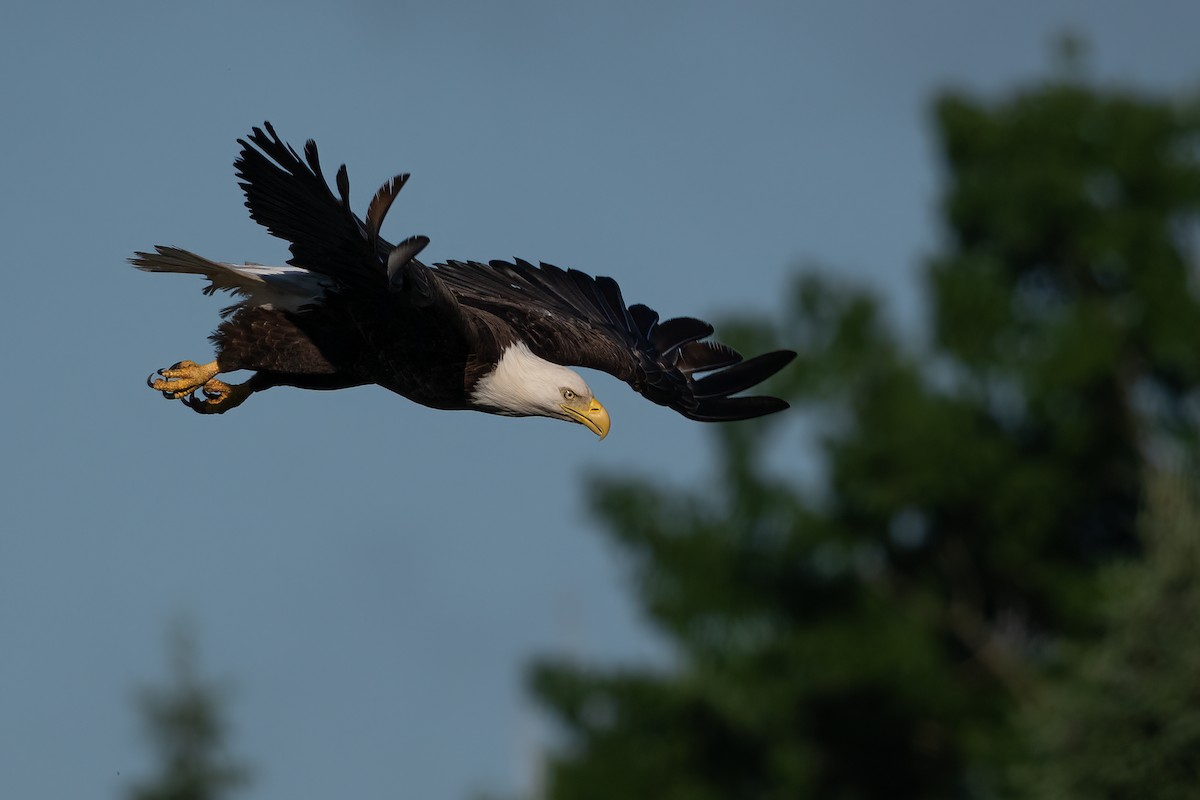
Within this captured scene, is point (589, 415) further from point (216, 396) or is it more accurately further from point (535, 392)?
point (216, 396)

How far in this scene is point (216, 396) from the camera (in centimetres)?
941

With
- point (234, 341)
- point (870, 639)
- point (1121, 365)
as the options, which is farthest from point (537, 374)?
point (1121, 365)

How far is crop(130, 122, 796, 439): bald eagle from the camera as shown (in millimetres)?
7910

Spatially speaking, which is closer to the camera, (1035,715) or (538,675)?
(1035,715)

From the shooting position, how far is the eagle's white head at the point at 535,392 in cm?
886

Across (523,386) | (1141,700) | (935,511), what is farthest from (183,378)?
(935,511)

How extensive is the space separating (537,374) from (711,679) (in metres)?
19.2

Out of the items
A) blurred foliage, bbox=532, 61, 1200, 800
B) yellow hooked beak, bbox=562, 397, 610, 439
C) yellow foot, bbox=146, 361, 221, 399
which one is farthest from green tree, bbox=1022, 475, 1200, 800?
yellow foot, bbox=146, 361, 221, 399

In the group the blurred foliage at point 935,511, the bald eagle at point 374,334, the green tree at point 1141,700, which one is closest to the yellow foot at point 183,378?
the bald eagle at point 374,334

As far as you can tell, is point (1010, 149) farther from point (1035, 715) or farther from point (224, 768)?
point (224, 768)

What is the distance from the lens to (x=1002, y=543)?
93.0 ft

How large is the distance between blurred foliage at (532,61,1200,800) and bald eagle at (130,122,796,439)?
17027mm

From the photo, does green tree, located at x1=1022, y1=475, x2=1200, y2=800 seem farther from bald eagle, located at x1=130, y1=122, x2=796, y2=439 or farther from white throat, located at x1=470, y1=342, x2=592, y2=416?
white throat, located at x1=470, y1=342, x2=592, y2=416

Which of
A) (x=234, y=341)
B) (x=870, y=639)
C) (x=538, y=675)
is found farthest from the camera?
(x=538, y=675)
